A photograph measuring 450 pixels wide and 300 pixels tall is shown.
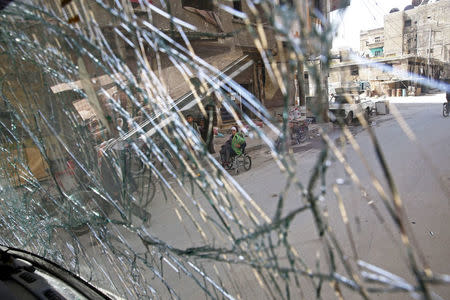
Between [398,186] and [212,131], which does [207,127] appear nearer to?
[212,131]

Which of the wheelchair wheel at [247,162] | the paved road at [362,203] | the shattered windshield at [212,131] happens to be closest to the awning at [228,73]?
the shattered windshield at [212,131]

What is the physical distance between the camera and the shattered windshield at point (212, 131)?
44 centimetres

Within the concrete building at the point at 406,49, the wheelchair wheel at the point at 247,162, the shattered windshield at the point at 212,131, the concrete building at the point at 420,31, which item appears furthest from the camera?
the wheelchair wheel at the point at 247,162

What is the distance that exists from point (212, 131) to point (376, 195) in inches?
18.5

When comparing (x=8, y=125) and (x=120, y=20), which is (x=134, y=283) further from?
(x=120, y=20)

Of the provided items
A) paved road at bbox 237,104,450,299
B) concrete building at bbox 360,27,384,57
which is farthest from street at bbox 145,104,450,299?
concrete building at bbox 360,27,384,57

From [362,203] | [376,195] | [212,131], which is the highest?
[212,131]

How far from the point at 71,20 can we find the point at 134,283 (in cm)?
98

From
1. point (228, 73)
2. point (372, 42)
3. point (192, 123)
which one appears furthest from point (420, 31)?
point (192, 123)

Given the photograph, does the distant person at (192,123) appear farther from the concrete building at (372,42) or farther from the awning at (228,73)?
the concrete building at (372,42)

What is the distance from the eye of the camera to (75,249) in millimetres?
1274

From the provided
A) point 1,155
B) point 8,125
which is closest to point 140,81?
point 8,125

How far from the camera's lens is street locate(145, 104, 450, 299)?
1.57 ft

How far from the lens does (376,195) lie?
0.51 meters
